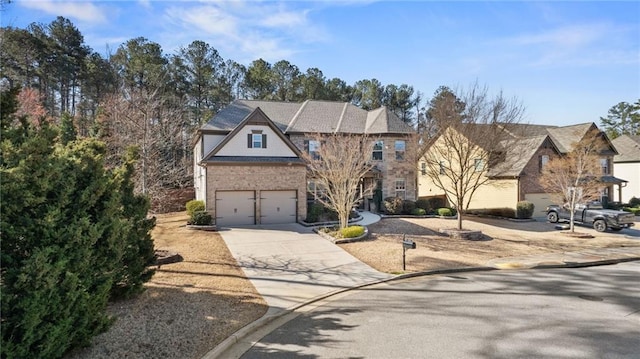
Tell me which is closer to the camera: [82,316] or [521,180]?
[82,316]

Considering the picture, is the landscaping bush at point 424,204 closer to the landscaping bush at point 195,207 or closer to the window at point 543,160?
the window at point 543,160

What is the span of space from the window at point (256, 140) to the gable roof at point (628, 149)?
3874 cm

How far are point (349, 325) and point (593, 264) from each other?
484 inches

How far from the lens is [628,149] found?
1554 inches

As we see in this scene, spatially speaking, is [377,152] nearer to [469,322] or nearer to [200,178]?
[200,178]

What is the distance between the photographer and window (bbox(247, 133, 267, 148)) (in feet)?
73.9

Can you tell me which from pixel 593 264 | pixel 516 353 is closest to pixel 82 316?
pixel 516 353

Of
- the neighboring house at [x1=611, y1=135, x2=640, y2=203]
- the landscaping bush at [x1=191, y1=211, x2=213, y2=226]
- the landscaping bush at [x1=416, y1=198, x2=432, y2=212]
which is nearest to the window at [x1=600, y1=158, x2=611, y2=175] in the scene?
the neighboring house at [x1=611, y1=135, x2=640, y2=203]

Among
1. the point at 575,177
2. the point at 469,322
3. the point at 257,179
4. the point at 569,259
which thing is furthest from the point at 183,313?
the point at 575,177

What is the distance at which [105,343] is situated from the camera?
6.23 meters

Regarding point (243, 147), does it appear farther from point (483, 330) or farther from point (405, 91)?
point (405, 91)

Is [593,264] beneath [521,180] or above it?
beneath

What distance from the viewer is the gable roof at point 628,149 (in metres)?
38.1

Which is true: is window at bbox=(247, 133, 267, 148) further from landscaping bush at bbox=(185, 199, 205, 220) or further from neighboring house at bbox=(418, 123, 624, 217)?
neighboring house at bbox=(418, 123, 624, 217)
